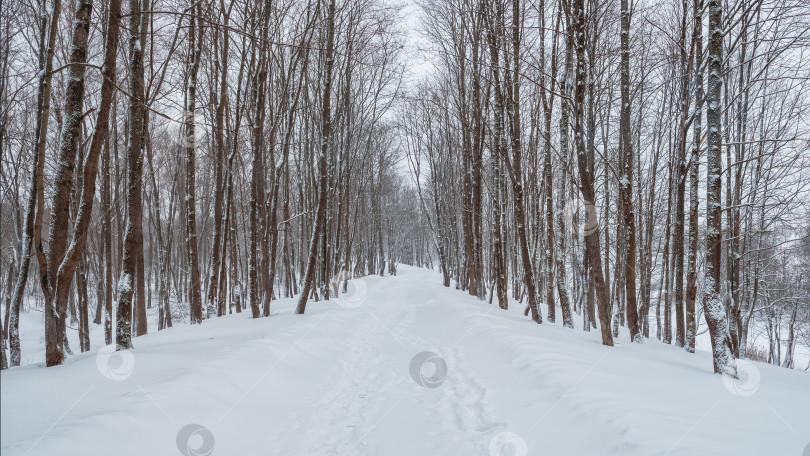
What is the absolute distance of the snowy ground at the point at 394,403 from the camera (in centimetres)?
272

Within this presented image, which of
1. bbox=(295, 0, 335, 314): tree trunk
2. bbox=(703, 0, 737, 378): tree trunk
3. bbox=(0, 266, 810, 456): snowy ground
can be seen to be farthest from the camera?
bbox=(295, 0, 335, 314): tree trunk

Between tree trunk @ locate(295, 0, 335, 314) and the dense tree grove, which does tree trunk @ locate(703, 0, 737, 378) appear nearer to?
the dense tree grove

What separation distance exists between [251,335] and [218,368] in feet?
7.49

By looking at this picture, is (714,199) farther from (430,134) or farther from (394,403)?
(430,134)

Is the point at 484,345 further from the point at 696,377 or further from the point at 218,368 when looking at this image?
the point at 218,368

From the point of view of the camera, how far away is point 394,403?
14.9 feet

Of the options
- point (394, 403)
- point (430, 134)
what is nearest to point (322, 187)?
point (394, 403)

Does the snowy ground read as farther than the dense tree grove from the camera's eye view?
No

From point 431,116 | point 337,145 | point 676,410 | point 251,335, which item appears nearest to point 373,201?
point 431,116

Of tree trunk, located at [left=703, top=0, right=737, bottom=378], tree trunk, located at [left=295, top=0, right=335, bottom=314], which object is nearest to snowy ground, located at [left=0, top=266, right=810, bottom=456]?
tree trunk, located at [left=703, top=0, right=737, bottom=378]

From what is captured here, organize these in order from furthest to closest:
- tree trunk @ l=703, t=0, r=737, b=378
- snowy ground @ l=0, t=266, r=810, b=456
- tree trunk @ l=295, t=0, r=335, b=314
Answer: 1. tree trunk @ l=295, t=0, r=335, b=314
2. tree trunk @ l=703, t=0, r=737, b=378
3. snowy ground @ l=0, t=266, r=810, b=456

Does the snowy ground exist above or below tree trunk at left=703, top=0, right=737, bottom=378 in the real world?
below

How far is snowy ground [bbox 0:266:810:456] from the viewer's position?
2.72m

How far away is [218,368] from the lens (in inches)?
173
